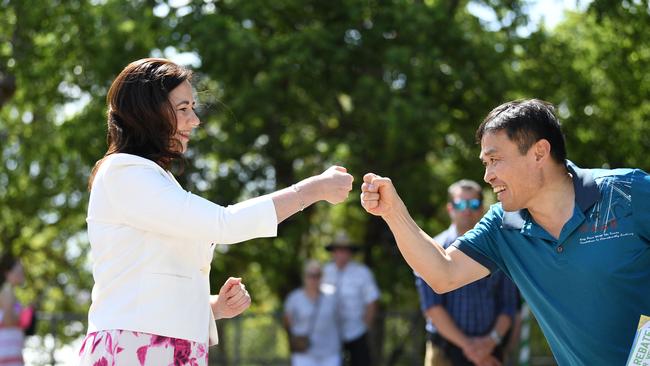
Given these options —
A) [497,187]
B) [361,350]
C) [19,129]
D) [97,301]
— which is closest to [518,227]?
[497,187]

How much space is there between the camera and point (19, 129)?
61.0 ft

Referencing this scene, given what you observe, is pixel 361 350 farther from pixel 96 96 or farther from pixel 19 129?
pixel 19 129

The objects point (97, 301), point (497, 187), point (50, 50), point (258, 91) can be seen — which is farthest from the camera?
point (50, 50)

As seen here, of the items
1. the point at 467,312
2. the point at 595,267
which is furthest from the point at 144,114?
the point at 467,312

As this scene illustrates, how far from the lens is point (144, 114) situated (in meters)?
3.51

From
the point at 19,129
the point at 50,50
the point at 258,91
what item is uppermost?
the point at 258,91

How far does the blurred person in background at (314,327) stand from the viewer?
442 inches

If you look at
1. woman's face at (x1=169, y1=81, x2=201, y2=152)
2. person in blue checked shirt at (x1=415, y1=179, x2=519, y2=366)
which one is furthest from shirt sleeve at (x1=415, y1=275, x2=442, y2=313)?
woman's face at (x1=169, y1=81, x2=201, y2=152)

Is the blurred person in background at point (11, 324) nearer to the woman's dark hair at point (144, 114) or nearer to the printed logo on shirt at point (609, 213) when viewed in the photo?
the woman's dark hair at point (144, 114)

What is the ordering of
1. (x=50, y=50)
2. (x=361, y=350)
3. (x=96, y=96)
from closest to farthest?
(x=361, y=350)
(x=96, y=96)
(x=50, y=50)

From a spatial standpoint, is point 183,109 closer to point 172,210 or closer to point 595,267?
point 172,210

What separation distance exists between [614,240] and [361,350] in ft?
25.6

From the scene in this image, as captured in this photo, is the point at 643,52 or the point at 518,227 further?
the point at 643,52

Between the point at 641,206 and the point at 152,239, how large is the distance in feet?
6.10
